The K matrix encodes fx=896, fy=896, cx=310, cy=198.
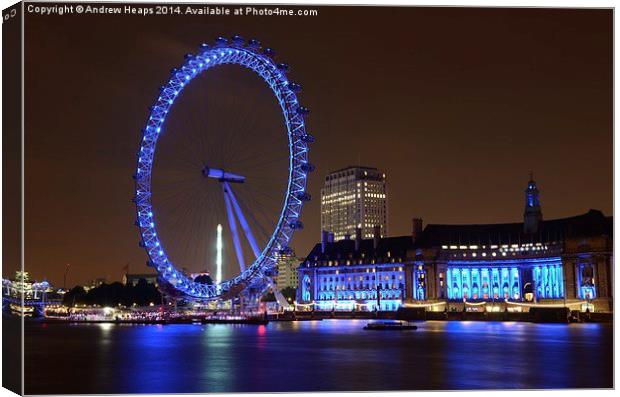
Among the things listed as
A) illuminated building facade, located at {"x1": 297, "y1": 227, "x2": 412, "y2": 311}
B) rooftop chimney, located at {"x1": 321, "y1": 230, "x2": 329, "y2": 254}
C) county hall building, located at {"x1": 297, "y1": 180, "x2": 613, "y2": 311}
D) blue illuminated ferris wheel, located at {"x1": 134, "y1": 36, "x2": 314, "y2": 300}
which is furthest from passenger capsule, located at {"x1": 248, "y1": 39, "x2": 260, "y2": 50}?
rooftop chimney, located at {"x1": 321, "y1": 230, "x2": 329, "y2": 254}

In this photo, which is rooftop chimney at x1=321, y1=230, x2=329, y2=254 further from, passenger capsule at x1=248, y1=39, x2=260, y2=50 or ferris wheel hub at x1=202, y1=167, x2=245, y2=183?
passenger capsule at x1=248, y1=39, x2=260, y2=50

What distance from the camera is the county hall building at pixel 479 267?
11275 centimetres

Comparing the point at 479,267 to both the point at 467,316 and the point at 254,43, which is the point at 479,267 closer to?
the point at 467,316

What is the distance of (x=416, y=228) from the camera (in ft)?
450

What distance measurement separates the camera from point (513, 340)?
50.2m

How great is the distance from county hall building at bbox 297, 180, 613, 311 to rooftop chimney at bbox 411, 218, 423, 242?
0.15 m

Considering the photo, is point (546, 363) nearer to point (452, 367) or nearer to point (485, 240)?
point (452, 367)

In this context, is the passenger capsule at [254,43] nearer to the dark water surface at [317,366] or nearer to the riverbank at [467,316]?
the dark water surface at [317,366]

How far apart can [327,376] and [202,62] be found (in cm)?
2928

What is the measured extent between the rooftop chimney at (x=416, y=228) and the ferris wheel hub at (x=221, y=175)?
81862 millimetres

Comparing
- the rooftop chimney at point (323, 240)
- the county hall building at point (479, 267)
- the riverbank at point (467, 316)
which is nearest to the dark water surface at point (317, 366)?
the riverbank at point (467, 316)

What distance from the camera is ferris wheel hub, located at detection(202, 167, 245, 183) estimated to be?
54906 mm

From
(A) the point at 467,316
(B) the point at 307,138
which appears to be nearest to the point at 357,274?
(A) the point at 467,316

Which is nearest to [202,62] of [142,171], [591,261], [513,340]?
[142,171]
